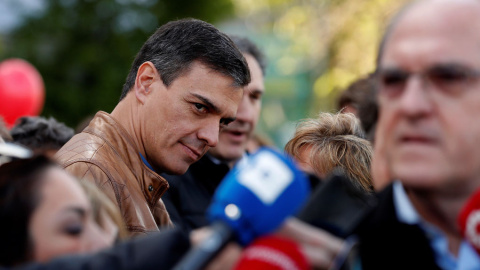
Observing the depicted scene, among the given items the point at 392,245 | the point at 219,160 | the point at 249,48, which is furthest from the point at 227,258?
the point at 249,48

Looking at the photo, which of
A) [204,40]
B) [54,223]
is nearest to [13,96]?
[204,40]

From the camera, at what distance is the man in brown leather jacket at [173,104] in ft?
11.3

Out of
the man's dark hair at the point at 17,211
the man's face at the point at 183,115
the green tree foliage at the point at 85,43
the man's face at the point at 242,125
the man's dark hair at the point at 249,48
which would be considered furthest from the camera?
the green tree foliage at the point at 85,43

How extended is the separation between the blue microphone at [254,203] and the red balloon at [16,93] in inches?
261

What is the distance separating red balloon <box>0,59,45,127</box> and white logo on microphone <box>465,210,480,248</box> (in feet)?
22.6

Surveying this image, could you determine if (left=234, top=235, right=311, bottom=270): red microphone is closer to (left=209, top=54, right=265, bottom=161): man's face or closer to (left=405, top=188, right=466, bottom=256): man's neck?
(left=405, top=188, right=466, bottom=256): man's neck

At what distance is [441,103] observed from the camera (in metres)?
1.70

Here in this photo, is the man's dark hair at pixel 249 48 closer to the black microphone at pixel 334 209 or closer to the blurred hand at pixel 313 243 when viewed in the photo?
the black microphone at pixel 334 209

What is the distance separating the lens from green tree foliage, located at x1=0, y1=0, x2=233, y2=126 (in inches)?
626

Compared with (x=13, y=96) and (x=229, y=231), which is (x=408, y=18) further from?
(x=13, y=96)

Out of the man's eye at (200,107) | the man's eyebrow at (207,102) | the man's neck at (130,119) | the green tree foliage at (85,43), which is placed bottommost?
the green tree foliage at (85,43)

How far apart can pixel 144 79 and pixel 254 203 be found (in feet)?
7.24

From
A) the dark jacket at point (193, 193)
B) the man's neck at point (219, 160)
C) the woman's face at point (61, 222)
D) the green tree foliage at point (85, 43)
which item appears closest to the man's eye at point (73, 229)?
the woman's face at point (61, 222)

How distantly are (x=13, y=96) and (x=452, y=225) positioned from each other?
23.5 feet
